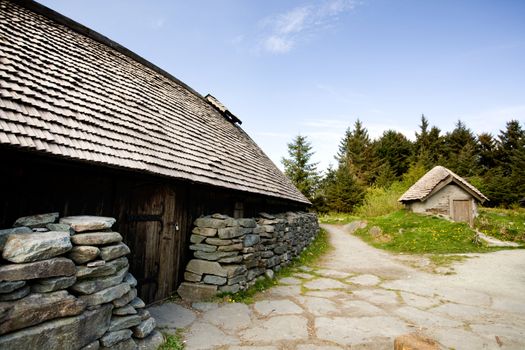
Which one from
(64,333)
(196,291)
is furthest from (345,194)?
(64,333)

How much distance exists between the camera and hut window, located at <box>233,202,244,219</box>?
653 cm

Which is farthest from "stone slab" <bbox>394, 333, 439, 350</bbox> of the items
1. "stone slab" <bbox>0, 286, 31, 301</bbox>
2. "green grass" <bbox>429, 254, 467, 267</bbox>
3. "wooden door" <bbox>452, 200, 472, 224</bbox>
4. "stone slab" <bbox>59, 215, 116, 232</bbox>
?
"wooden door" <bbox>452, 200, 472, 224</bbox>

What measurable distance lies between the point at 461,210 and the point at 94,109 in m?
20.3

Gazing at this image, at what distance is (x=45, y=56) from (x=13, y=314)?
4.14m

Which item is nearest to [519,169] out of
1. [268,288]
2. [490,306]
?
[490,306]

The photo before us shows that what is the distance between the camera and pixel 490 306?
5016mm

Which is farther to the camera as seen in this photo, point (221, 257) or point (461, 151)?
point (461, 151)

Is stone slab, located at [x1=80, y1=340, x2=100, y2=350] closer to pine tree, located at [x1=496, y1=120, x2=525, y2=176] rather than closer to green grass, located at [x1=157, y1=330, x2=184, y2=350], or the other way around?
green grass, located at [x1=157, y1=330, x2=184, y2=350]

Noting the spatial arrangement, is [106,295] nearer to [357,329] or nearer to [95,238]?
[95,238]

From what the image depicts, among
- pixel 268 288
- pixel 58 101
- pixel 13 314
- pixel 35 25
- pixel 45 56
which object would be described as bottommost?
pixel 268 288

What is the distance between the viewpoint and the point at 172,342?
3207 mm

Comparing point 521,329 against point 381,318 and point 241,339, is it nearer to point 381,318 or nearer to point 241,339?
point 381,318

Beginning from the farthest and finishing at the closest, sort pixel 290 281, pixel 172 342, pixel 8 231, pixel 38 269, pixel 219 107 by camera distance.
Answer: pixel 219 107 < pixel 290 281 < pixel 172 342 < pixel 8 231 < pixel 38 269

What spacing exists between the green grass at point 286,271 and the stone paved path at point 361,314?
0.60ft
